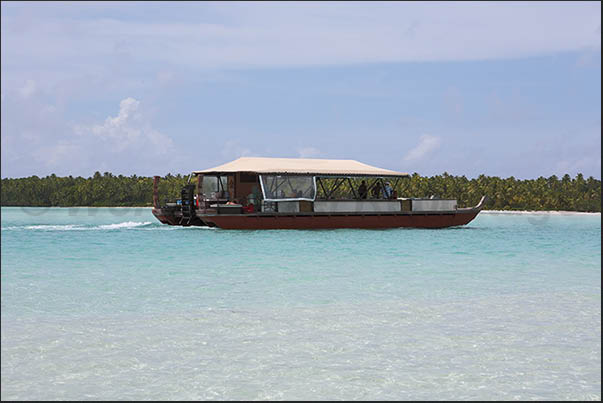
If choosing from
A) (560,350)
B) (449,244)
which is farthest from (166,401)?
(449,244)

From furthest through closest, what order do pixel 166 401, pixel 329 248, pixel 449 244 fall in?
1. pixel 449 244
2. pixel 329 248
3. pixel 166 401

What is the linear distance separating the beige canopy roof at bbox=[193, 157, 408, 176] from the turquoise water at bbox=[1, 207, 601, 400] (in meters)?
10.4

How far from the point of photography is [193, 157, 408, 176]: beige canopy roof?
97.5ft

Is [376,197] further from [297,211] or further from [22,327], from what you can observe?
[22,327]

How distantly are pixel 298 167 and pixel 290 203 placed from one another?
2417 mm

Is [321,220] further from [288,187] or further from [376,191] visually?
[376,191]

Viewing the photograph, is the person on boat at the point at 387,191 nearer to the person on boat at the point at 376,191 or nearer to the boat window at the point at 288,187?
the person on boat at the point at 376,191

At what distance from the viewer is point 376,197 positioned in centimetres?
3222

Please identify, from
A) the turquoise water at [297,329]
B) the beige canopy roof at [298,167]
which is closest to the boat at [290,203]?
the beige canopy roof at [298,167]

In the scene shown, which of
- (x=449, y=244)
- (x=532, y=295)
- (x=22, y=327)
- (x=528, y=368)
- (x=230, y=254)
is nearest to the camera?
(x=528, y=368)

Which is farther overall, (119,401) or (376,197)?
(376,197)

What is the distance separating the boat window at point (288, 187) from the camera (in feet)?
95.7

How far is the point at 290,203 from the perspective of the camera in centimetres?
2911

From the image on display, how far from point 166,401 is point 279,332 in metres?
3.07
